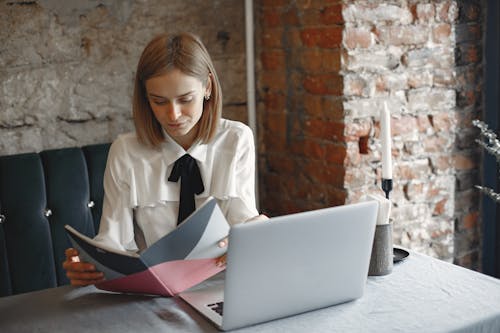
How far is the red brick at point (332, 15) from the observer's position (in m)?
2.17

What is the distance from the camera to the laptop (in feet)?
4.07

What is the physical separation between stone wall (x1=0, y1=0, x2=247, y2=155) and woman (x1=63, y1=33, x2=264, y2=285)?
518mm

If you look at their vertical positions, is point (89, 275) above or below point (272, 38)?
below

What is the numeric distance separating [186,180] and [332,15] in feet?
2.57

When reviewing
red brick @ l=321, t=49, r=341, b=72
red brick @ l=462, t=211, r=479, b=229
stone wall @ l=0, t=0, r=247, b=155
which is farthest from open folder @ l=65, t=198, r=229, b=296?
red brick @ l=462, t=211, r=479, b=229

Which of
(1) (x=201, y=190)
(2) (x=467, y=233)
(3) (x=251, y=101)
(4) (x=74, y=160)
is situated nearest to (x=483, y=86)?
(2) (x=467, y=233)

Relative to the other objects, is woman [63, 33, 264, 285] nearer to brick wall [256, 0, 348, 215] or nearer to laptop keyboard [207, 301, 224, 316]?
laptop keyboard [207, 301, 224, 316]

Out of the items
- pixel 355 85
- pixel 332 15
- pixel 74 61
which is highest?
pixel 332 15

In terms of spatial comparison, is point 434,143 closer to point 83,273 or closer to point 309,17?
point 309,17

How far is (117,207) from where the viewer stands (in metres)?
1.71

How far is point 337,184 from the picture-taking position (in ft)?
7.48

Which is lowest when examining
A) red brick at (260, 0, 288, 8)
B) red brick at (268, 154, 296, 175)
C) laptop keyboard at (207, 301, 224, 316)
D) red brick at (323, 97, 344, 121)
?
laptop keyboard at (207, 301, 224, 316)

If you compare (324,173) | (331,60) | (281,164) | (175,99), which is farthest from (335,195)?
(175,99)

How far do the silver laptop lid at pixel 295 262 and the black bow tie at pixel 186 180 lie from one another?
0.50m
